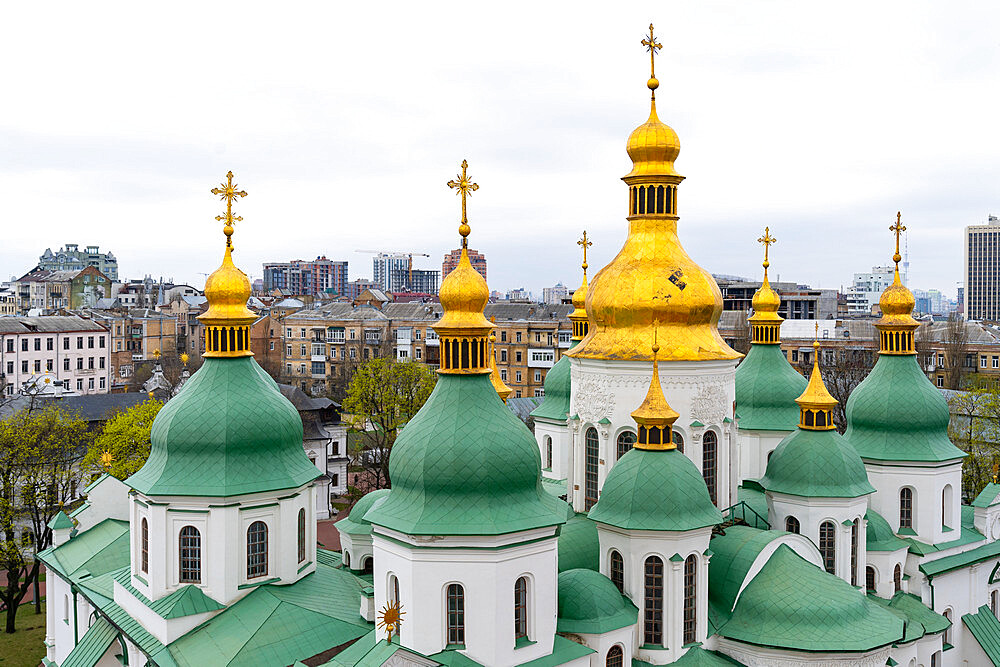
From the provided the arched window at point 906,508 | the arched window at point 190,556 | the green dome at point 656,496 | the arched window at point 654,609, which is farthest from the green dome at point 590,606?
the arched window at point 906,508

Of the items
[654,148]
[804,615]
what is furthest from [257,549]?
[654,148]

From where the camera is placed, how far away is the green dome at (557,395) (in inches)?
1051

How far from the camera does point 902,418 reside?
1011 inches

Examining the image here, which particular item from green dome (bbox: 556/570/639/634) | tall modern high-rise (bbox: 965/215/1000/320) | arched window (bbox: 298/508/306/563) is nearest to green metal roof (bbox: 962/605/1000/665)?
green dome (bbox: 556/570/639/634)

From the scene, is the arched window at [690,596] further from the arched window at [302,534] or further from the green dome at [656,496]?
the arched window at [302,534]

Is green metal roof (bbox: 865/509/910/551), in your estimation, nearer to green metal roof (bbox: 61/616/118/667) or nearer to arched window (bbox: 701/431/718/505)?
arched window (bbox: 701/431/718/505)

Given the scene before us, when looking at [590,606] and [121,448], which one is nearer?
[590,606]

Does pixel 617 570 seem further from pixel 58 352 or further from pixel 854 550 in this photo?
pixel 58 352

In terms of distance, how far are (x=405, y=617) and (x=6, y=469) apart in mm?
21345

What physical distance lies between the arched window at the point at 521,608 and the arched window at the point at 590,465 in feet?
17.9

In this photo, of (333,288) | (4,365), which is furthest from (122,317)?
(333,288)

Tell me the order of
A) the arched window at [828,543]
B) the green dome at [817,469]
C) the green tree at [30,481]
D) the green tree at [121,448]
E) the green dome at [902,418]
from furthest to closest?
the green tree at [121,448] → the green tree at [30,481] → the green dome at [902,418] → the arched window at [828,543] → the green dome at [817,469]

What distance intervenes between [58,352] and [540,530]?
206 feet

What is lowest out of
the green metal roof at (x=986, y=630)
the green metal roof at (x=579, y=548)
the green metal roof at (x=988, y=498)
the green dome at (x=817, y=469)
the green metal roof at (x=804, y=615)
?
the green metal roof at (x=986, y=630)
